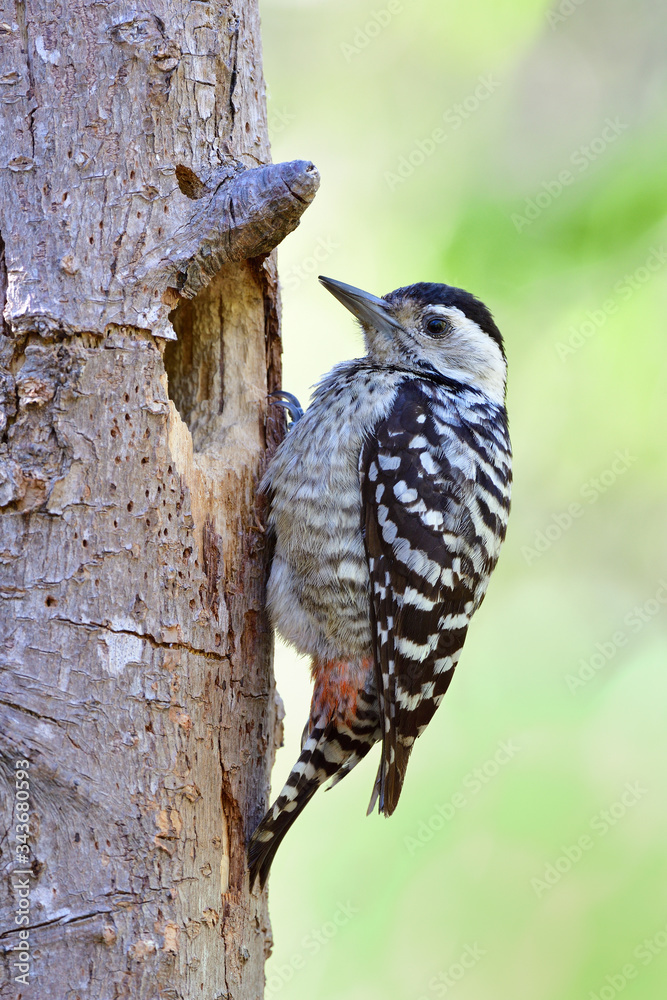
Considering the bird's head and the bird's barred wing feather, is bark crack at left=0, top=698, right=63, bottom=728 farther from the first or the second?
the bird's head

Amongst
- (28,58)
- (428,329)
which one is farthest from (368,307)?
(28,58)

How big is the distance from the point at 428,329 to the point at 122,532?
170 cm

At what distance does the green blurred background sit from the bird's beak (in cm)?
69

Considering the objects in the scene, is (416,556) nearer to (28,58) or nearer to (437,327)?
(437,327)

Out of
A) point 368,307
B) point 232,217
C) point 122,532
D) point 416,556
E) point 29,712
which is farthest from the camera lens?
point 368,307

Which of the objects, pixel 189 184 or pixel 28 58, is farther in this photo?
pixel 189 184

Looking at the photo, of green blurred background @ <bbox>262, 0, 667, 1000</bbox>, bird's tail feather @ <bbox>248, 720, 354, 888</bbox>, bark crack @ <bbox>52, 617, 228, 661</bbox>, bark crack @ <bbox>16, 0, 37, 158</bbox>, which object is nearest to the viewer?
bark crack @ <bbox>52, 617, 228, 661</bbox>

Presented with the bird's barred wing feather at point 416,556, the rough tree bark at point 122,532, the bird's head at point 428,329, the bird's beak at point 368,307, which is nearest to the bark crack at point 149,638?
the rough tree bark at point 122,532

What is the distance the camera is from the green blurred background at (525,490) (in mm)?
4148

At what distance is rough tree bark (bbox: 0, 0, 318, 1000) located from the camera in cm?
220

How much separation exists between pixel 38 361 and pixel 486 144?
3035mm

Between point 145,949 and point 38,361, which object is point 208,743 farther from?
point 38,361

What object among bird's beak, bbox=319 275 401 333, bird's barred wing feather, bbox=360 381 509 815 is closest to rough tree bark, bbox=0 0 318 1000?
bird's barred wing feather, bbox=360 381 509 815

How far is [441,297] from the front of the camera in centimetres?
358
